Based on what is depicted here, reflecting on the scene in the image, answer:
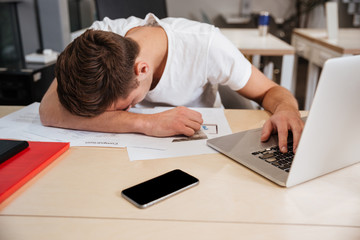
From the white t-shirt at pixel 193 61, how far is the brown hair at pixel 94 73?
298 mm

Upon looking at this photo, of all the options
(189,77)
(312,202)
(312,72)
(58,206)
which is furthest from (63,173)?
(312,72)

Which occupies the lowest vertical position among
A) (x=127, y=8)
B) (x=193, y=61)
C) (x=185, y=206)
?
(x=185, y=206)

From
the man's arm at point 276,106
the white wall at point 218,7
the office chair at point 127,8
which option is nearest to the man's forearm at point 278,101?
the man's arm at point 276,106

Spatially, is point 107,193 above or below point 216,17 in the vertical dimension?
below

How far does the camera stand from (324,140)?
53 cm

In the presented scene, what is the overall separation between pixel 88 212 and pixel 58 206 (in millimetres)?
56

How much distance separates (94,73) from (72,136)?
0.18 meters

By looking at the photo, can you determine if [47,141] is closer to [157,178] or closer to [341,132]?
[157,178]

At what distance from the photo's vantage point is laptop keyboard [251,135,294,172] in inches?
24.4

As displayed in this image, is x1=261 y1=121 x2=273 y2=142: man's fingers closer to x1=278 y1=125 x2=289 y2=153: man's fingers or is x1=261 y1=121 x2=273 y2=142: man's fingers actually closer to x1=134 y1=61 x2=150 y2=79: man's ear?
x1=278 y1=125 x2=289 y2=153: man's fingers

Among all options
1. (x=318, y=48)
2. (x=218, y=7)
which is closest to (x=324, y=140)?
(x=318, y=48)

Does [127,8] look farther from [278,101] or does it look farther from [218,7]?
[218,7]

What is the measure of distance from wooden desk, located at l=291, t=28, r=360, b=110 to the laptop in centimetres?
159

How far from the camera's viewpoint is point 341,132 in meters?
0.55
